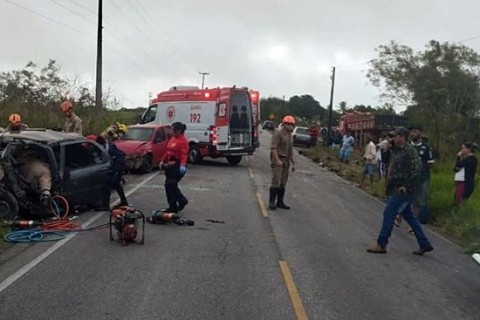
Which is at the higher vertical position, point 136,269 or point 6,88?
point 6,88

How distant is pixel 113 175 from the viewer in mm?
12383

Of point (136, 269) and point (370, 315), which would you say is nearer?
point (370, 315)

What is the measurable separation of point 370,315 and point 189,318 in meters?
1.72

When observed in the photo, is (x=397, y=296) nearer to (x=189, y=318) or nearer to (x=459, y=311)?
(x=459, y=311)

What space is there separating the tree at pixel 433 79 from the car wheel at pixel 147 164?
67.4ft

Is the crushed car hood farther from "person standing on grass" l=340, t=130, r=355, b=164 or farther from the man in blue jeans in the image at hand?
the man in blue jeans

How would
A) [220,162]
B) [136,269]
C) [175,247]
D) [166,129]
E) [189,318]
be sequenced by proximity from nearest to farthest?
[189,318] → [136,269] → [175,247] → [166,129] → [220,162]

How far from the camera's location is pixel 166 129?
73.2 feet

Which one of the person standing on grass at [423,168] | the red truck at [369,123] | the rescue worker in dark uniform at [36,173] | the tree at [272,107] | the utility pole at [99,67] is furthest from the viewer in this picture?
the tree at [272,107]

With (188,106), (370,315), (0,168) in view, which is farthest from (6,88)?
(370,315)

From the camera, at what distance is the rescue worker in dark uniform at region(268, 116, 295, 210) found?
13.2 meters

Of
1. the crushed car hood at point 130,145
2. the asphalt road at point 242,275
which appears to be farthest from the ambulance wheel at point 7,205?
the crushed car hood at point 130,145

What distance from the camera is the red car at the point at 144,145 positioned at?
65.8ft

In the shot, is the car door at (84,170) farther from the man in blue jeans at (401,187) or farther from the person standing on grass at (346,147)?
the person standing on grass at (346,147)
